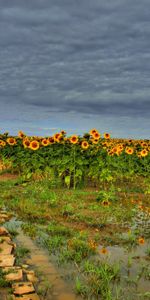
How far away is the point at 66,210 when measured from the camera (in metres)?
8.09

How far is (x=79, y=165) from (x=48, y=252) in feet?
20.9

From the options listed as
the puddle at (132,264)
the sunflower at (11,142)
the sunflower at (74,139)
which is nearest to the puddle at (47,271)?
the puddle at (132,264)

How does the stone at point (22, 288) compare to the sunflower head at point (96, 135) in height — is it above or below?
below

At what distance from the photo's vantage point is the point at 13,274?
14.6ft

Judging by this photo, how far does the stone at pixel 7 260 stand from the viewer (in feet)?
15.7

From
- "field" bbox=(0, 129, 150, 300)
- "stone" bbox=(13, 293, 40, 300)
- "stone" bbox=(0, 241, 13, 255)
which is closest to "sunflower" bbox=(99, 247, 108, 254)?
"field" bbox=(0, 129, 150, 300)

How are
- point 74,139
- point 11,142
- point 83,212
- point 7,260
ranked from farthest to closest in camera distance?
point 11,142 < point 74,139 < point 83,212 < point 7,260

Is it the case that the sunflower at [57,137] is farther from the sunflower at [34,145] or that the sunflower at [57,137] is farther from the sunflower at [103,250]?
the sunflower at [103,250]

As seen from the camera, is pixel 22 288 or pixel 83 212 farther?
pixel 83 212

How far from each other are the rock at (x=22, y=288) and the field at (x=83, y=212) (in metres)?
0.12

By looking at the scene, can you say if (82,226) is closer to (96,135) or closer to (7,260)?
(7,260)

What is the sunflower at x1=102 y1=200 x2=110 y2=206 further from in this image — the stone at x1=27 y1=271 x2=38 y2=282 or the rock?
the rock

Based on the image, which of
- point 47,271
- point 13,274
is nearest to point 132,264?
point 47,271

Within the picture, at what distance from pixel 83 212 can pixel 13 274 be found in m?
3.77
